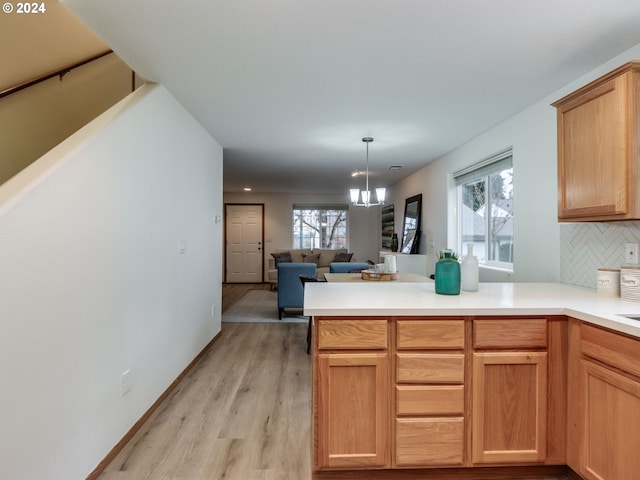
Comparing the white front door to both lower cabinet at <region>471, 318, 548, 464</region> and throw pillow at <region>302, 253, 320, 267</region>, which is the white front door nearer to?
throw pillow at <region>302, 253, 320, 267</region>

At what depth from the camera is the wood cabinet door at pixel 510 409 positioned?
5.57 feet

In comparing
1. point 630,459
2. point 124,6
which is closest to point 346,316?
point 630,459

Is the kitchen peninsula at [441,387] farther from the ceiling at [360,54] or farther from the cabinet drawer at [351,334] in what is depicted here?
the ceiling at [360,54]

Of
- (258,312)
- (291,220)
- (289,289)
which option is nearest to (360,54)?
(289,289)

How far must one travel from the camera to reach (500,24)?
1.79m

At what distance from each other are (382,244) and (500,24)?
6705 mm

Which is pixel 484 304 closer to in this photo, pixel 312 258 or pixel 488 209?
pixel 488 209

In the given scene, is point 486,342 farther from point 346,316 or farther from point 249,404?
point 249,404

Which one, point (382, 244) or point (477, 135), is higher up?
point (477, 135)

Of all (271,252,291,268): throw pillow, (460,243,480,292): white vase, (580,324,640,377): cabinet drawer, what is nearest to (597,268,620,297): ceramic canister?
(580,324,640,377): cabinet drawer

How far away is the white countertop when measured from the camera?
1.59m

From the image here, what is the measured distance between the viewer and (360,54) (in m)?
2.09

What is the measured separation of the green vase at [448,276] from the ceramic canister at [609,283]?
86 centimetres

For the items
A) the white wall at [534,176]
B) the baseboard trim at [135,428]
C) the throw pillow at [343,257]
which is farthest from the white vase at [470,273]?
the throw pillow at [343,257]
